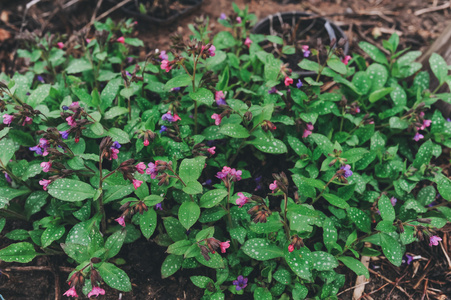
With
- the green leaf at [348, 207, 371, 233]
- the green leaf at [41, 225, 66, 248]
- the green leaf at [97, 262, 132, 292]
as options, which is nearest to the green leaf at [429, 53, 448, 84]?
the green leaf at [348, 207, 371, 233]

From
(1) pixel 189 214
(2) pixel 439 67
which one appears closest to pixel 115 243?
(1) pixel 189 214

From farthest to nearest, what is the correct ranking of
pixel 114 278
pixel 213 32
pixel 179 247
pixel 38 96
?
pixel 213 32 < pixel 38 96 < pixel 179 247 < pixel 114 278

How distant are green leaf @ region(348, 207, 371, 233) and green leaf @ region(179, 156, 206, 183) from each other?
1.07m

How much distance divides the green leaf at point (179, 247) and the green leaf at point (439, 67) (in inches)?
97.8

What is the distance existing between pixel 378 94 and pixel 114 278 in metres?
2.46

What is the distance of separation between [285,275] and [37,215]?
6.14ft

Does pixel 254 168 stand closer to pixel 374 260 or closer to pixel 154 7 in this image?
pixel 374 260

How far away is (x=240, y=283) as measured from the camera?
7.90 ft

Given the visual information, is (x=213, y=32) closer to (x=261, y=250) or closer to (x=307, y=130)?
(x=307, y=130)

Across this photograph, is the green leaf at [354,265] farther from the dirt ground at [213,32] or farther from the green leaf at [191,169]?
the green leaf at [191,169]

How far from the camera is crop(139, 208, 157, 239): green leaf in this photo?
236cm

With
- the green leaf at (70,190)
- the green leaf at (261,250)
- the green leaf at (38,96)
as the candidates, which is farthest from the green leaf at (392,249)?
the green leaf at (38,96)

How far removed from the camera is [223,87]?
118 inches

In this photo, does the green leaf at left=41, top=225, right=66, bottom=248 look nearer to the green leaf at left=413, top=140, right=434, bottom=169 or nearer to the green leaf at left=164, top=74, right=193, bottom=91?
the green leaf at left=164, top=74, right=193, bottom=91
